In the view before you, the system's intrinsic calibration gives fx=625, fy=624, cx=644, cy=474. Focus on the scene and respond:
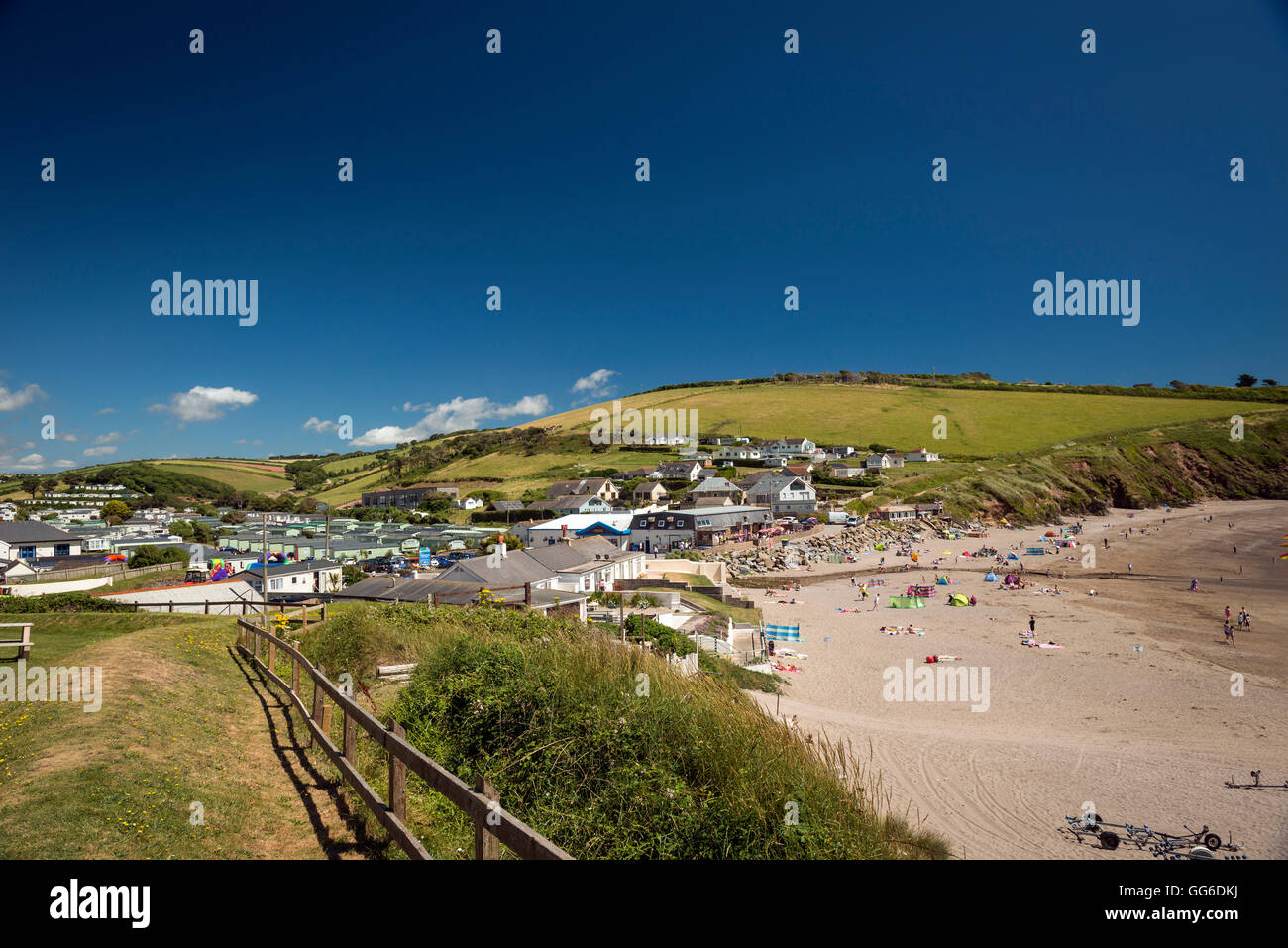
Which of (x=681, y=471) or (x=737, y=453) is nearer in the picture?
(x=681, y=471)

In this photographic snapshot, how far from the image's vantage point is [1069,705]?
2336 centimetres

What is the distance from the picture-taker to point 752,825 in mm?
5117

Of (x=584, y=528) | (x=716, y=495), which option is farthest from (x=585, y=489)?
(x=584, y=528)

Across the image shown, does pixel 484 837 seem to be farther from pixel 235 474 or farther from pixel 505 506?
pixel 235 474

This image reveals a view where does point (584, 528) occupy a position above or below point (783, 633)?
above

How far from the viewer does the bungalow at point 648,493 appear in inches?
3669

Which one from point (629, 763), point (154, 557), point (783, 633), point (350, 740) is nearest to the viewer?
point (629, 763)

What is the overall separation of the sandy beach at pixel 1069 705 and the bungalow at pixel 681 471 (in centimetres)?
5638

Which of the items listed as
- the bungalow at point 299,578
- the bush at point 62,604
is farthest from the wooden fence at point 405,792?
the bungalow at point 299,578

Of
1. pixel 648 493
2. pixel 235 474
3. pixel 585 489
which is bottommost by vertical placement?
pixel 648 493

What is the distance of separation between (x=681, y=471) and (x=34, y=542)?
79563mm
